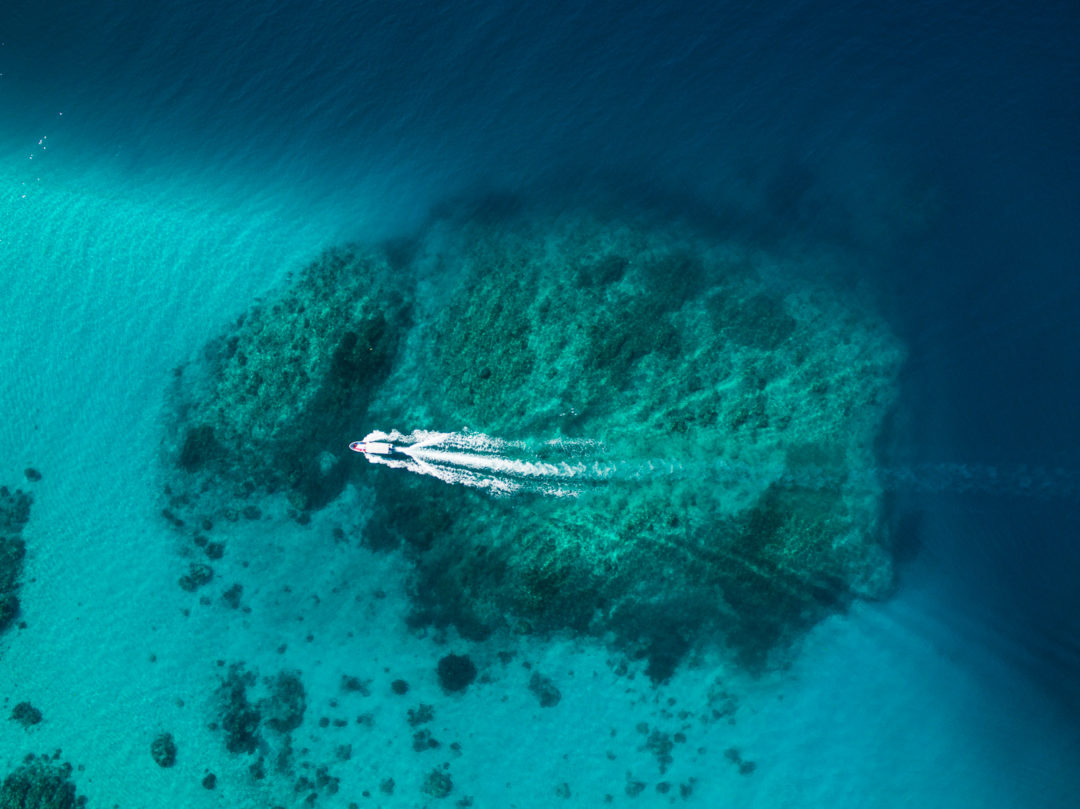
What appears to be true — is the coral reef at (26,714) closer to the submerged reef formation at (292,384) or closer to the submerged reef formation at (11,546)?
the submerged reef formation at (11,546)

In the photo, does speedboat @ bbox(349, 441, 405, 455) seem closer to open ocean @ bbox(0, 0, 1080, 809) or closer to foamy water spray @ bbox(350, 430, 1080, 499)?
foamy water spray @ bbox(350, 430, 1080, 499)

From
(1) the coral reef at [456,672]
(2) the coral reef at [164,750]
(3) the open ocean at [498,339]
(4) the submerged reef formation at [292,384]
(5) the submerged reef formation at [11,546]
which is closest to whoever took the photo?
(3) the open ocean at [498,339]

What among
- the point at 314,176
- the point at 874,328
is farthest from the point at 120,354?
the point at 874,328

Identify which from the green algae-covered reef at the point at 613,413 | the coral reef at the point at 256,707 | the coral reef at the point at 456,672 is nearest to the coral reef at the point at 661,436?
the green algae-covered reef at the point at 613,413

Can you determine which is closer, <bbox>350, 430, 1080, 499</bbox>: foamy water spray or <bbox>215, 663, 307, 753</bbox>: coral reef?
<bbox>350, 430, 1080, 499</bbox>: foamy water spray

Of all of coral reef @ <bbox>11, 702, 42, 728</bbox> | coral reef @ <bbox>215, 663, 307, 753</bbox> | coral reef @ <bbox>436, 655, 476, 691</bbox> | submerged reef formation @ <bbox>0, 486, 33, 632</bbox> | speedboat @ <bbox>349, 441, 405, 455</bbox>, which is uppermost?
submerged reef formation @ <bbox>0, 486, 33, 632</bbox>

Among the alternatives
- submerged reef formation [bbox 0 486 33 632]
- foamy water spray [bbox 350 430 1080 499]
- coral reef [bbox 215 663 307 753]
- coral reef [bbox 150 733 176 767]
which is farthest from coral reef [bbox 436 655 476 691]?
submerged reef formation [bbox 0 486 33 632]

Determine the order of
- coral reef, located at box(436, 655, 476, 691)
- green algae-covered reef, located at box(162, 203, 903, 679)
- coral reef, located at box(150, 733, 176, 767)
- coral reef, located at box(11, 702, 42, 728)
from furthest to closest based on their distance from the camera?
coral reef, located at box(11, 702, 42, 728) → coral reef, located at box(150, 733, 176, 767) → coral reef, located at box(436, 655, 476, 691) → green algae-covered reef, located at box(162, 203, 903, 679)
